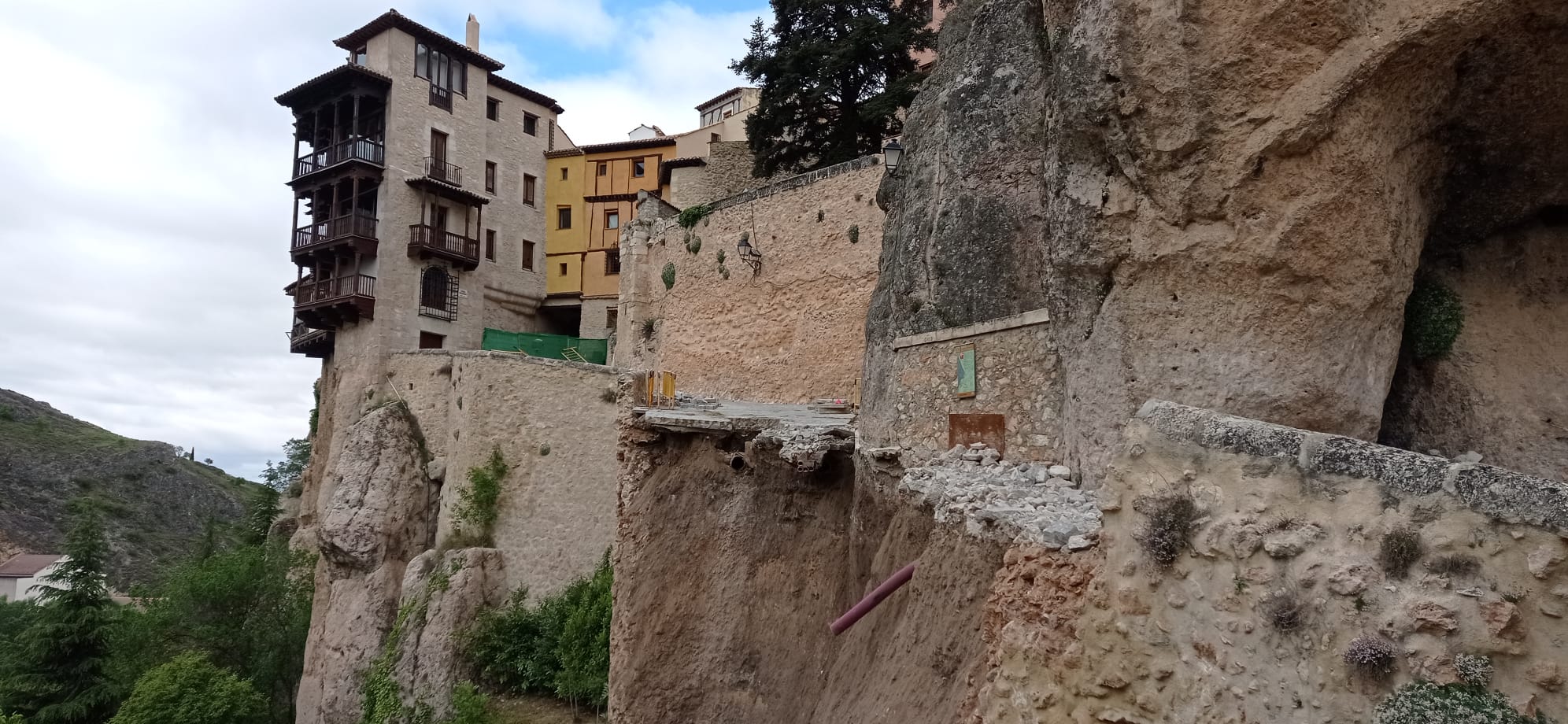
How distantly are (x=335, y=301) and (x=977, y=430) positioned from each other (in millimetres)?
25029

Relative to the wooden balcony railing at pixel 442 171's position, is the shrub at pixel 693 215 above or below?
below

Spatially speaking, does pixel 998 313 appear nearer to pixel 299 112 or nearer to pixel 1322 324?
pixel 1322 324

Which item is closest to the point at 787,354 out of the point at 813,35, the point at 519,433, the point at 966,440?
the point at 519,433

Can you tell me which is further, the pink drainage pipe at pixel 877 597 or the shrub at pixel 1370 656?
the pink drainage pipe at pixel 877 597

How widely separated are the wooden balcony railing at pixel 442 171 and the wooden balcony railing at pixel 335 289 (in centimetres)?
425

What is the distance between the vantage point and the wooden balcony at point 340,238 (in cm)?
2680

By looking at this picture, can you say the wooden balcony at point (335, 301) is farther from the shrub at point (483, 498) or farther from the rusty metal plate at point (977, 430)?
the rusty metal plate at point (977, 430)

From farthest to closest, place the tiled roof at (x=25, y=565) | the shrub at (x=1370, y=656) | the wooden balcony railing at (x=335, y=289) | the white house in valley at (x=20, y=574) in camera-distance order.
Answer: the tiled roof at (x=25, y=565) → the white house in valley at (x=20, y=574) → the wooden balcony railing at (x=335, y=289) → the shrub at (x=1370, y=656)

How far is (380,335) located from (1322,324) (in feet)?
85.2

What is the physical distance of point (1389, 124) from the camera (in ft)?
15.7

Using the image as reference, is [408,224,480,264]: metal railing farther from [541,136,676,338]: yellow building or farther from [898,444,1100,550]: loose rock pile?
[898,444,1100,550]: loose rock pile

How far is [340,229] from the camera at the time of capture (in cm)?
2730

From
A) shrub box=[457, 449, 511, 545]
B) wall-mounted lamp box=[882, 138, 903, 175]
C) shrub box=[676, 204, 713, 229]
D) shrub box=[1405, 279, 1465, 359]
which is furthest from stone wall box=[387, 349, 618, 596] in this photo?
Answer: shrub box=[1405, 279, 1465, 359]

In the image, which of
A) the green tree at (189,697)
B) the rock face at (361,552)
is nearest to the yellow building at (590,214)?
the rock face at (361,552)
